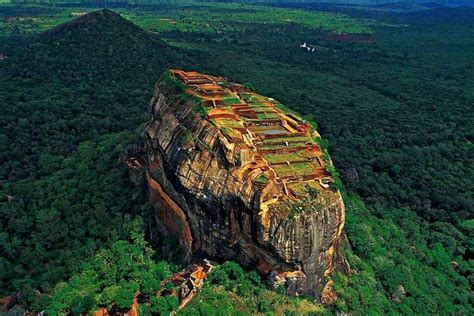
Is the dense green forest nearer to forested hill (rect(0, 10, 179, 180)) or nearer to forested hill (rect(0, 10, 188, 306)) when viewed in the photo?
forested hill (rect(0, 10, 188, 306))

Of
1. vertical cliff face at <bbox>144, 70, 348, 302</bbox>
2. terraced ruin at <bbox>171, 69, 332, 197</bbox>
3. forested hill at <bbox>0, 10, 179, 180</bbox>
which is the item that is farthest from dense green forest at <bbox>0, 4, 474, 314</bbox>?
terraced ruin at <bbox>171, 69, 332, 197</bbox>

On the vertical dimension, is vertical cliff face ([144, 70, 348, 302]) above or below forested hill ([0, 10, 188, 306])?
above

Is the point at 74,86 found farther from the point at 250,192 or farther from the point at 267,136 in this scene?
the point at 250,192

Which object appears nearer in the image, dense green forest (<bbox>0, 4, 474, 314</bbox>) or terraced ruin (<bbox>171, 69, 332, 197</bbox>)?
terraced ruin (<bbox>171, 69, 332, 197</bbox>)

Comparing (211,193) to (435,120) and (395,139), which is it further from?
(435,120)

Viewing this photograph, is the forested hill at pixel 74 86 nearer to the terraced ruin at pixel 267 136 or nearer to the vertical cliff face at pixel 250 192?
the vertical cliff face at pixel 250 192

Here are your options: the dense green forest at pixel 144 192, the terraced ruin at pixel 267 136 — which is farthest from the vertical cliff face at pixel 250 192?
the dense green forest at pixel 144 192
